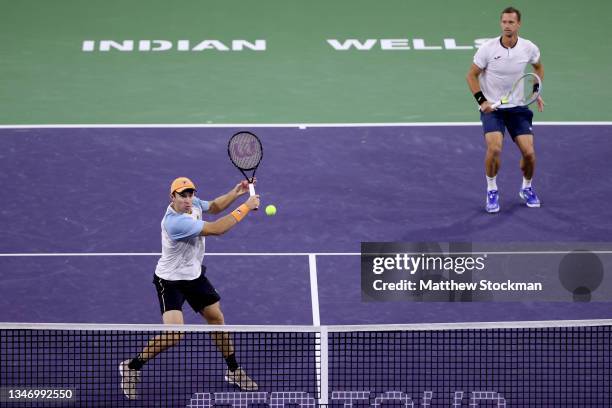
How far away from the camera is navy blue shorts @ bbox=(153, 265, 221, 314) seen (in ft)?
38.7

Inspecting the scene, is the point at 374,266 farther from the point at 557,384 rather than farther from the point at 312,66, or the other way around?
the point at 312,66

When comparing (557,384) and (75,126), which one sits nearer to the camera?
(557,384)

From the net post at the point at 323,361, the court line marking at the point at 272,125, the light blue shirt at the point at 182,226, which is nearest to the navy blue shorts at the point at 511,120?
the court line marking at the point at 272,125

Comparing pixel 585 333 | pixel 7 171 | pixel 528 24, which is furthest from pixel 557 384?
pixel 528 24

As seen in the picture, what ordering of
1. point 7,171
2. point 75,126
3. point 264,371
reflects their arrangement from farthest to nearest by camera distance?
point 75,126
point 7,171
point 264,371

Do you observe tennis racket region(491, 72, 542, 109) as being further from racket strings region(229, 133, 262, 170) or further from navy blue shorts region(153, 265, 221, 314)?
navy blue shorts region(153, 265, 221, 314)

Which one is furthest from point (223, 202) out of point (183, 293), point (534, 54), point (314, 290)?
point (534, 54)

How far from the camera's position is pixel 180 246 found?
11.7 m

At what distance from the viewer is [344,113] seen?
64.4 ft

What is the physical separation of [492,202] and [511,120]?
1077mm

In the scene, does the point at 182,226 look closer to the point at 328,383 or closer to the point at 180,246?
the point at 180,246

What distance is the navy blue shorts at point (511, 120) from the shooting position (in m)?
16.2

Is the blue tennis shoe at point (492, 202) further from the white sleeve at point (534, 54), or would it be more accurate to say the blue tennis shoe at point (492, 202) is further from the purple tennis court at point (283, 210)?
the white sleeve at point (534, 54)

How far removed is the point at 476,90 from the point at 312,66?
611 cm
